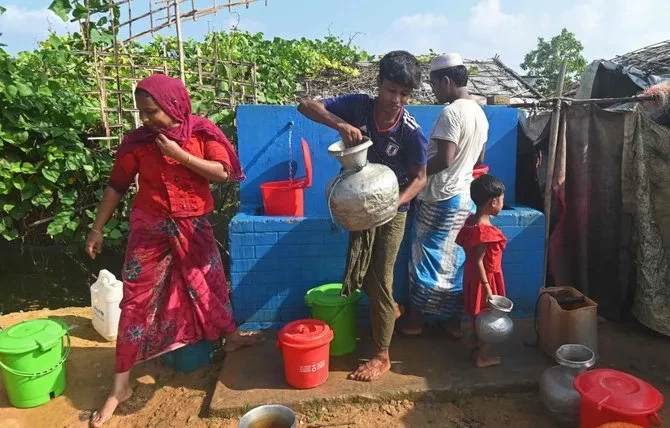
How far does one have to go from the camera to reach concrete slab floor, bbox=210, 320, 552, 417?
2.99 m

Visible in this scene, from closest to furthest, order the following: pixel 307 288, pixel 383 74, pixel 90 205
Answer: pixel 383 74
pixel 307 288
pixel 90 205

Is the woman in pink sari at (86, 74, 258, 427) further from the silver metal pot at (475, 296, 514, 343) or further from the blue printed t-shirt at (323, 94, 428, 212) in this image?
the silver metal pot at (475, 296, 514, 343)

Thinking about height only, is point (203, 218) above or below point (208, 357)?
above

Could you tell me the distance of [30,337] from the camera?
3.03 metres

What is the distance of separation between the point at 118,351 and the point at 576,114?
13.2 ft

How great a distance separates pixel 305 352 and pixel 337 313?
0.46 m

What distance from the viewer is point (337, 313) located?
11.0ft

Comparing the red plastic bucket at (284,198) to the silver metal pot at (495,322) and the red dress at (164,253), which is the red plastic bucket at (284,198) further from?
the silver metal pot at (495,322)

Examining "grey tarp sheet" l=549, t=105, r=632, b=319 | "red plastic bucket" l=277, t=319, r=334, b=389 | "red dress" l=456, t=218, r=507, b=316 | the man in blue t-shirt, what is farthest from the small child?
"grey tarp sheet" l=549, t=105, r=632, b=319

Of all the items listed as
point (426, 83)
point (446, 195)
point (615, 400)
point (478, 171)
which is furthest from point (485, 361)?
point (426, 83)

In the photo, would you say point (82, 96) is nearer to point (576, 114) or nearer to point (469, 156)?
point (469, 156)

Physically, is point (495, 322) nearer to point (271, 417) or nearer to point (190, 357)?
point (271, 417)

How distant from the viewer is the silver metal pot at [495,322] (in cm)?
308

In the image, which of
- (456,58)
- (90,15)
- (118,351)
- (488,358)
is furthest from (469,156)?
(90,15)
